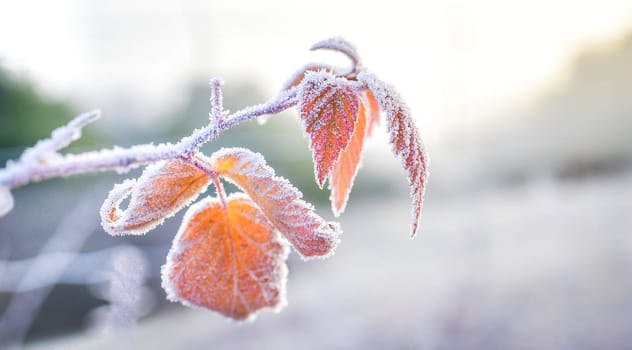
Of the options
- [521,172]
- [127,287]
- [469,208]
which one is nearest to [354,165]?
[127,287]

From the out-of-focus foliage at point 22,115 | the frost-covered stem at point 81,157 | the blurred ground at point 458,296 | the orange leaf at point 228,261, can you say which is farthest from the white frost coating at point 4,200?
the out-of-focus foliage at point 22,115

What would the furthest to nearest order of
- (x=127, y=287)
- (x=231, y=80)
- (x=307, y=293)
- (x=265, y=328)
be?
(x=231, y=80), (x=307, y=293), (x=265, y=328), (x=127, y=287)

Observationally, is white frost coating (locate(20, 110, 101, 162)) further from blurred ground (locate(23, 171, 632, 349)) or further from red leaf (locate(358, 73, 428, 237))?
blurred ground (locate(23, 171, 632, 349))

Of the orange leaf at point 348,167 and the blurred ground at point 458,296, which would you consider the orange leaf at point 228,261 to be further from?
the blurred ground at point 458,296

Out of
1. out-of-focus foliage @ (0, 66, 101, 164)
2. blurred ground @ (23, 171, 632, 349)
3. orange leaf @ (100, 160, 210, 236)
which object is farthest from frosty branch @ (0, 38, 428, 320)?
out-of-focus foliage @ (0, 66, 101, 164)

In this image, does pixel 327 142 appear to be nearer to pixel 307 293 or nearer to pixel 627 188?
pixel 307 293

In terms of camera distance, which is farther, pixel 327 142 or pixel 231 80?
pixel 231 80

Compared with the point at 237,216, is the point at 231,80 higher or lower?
higher

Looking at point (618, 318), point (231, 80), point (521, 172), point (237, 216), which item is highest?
point (231, 80)
